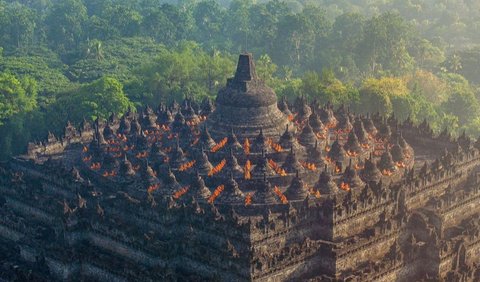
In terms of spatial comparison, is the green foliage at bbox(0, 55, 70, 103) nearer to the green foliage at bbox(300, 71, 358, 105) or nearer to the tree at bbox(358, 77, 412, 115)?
the green foliage at bbox(300, 71, 358, 105)

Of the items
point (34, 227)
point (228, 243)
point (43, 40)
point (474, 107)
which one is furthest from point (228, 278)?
point (43, 40)

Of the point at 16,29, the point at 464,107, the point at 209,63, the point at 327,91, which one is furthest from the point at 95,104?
the point at 16,29

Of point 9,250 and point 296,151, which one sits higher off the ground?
point 296,151

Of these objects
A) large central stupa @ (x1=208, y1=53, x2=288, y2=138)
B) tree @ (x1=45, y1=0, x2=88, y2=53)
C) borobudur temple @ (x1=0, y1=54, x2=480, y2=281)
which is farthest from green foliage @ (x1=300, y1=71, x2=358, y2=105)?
tree @ (x1=45, y1=0, x2=88, y2=53)

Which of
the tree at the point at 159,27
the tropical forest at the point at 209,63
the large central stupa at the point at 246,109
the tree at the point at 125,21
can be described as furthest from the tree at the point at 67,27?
the large central stupa at the point at 246,109

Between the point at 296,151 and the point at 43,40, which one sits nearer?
the point at 296,151

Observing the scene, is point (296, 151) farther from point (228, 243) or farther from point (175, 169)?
point (228, 243)

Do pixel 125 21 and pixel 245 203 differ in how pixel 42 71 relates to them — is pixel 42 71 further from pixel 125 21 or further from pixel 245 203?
pixel 245 203

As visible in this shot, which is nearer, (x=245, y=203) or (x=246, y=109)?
(x=245, y=203)
